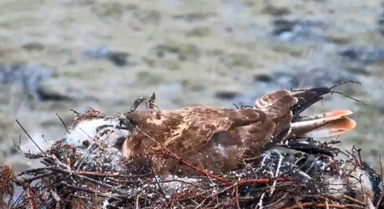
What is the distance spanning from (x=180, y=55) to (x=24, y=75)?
3.45 ft

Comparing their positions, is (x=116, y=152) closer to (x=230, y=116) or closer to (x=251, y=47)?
(x=230, y=116)

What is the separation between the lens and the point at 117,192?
450 cm

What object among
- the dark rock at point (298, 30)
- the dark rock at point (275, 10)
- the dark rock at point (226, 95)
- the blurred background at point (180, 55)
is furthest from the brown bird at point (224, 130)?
the dark rock at point (275, 10)

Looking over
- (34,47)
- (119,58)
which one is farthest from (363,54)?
(34,47)

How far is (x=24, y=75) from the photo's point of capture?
22.2ft

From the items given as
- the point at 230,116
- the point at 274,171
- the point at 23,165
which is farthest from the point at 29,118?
the point at 274,171

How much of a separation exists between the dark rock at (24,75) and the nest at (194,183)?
190 cm

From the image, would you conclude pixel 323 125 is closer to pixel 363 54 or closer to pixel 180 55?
pixel 363 54

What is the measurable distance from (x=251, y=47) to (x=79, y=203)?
2.71 m

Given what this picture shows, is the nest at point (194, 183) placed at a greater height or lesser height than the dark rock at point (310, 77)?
lesser

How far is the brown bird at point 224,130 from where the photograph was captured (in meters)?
4.76

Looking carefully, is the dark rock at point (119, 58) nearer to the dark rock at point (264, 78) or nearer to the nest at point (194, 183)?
the dark rock at point (264, 78)

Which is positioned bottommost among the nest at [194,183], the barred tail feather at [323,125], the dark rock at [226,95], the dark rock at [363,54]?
the nest at [194,183]

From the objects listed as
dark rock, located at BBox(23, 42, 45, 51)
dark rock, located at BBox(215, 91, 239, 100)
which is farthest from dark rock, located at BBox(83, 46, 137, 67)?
dark rock, located at BBox(215, 91, 239, 100)
